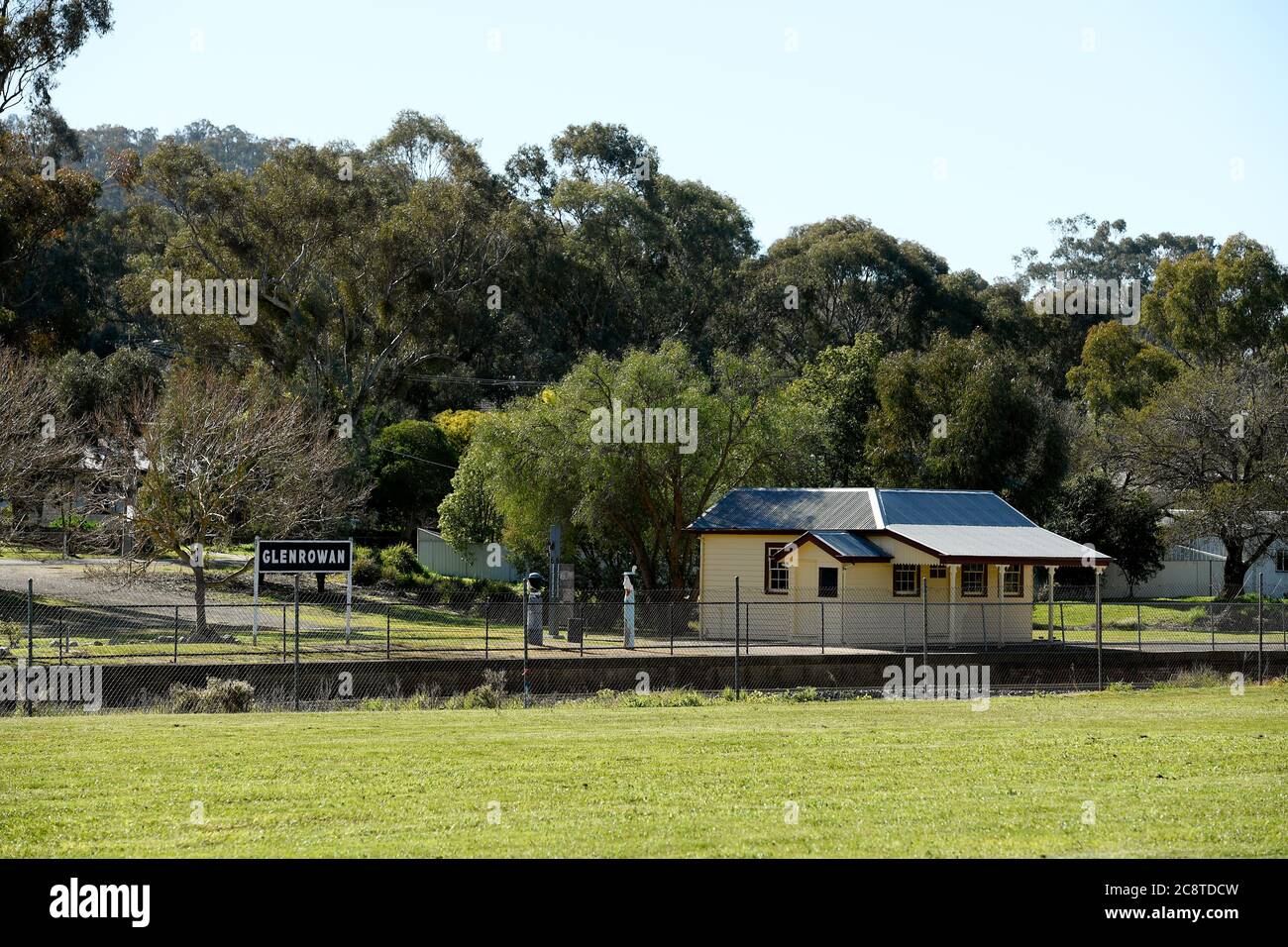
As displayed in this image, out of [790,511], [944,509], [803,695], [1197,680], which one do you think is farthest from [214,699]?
[944,509]

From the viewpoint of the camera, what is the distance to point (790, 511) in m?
38.5

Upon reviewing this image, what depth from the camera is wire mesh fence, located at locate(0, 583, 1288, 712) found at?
2483 centimetres

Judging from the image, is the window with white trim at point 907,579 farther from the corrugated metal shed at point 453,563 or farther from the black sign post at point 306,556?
the corrugated metal shed at point 453,563

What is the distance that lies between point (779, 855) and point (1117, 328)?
70826mm

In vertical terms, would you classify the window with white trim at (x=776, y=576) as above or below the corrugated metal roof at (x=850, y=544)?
below

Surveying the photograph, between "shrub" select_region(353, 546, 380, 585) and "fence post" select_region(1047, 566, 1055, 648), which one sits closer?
"fence post" select_region(1047, 566, 1055, 648)

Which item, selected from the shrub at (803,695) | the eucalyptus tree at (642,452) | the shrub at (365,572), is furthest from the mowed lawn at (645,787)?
the shrub at (365,572)

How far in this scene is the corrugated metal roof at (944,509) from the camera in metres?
37.6

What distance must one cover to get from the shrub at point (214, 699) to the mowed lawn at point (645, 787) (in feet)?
9.53

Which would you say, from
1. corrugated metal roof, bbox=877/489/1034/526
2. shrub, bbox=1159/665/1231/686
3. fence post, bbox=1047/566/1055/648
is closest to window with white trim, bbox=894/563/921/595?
corrugated metal roof, bbox=877/489/1034/526

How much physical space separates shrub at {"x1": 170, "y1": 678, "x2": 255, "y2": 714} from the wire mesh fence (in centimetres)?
52

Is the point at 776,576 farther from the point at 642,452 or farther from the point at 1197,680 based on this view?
the point at 1197,680

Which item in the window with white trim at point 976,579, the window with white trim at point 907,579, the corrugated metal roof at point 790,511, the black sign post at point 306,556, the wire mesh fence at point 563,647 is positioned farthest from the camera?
the corrugated metal roof at point 790,511

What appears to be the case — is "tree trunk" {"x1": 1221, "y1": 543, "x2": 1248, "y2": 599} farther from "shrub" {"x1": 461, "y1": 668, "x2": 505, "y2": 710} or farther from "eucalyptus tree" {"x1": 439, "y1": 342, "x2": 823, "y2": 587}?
"shrub" {"x1": 461, "y1": 668, "x2": 505, "y2": 710}
